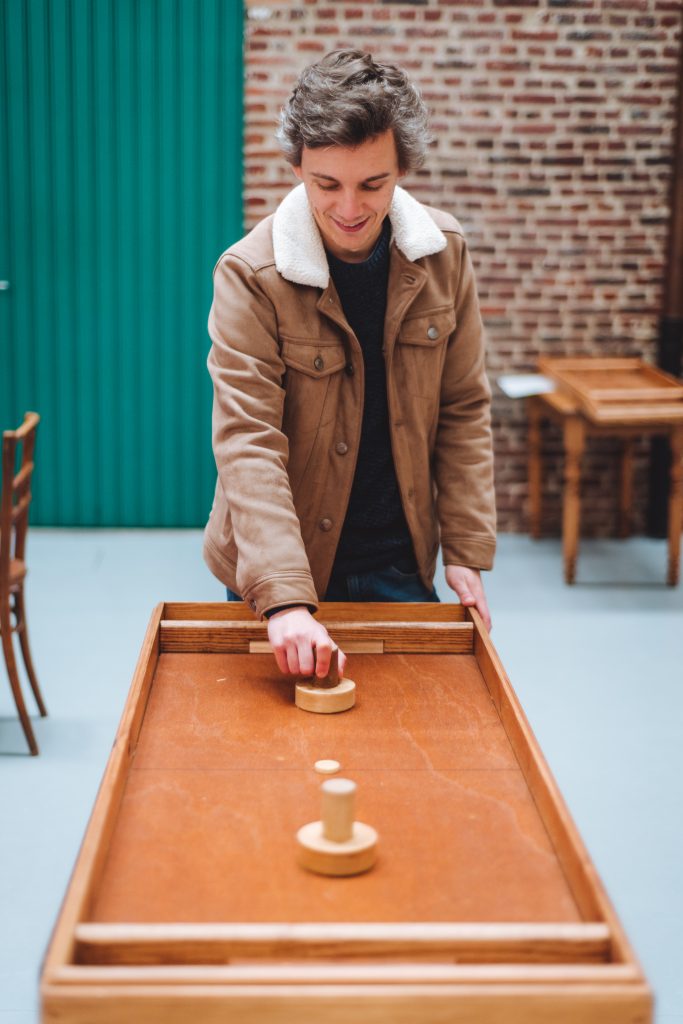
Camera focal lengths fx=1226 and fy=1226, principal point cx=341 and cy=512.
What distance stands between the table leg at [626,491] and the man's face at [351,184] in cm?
445

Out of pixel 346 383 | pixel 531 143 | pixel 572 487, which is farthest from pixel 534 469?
pixel 346 383

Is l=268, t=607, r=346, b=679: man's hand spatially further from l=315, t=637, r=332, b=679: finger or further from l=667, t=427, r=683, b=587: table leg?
l=667, t=427, r=683, b=587: table leg

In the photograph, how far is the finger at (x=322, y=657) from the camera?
1.80 meters

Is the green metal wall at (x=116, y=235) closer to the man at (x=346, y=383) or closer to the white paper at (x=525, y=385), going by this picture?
the white paper at (x=525, y=385)

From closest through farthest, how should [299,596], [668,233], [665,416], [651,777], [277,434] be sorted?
[299,596] → [277,434] → [651,777] → [665,416] → [668,233]

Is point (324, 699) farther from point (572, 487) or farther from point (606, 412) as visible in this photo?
point (572, 487)

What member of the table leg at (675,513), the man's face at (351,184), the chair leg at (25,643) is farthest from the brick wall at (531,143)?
the man's face at (351,184)

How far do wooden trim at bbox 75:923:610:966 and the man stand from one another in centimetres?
64

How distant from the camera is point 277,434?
2086mm

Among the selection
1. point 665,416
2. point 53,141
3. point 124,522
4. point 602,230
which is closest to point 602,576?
point 665,416

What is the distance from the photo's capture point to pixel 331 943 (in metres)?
1.19

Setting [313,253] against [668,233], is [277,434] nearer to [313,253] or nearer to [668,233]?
[313,253]

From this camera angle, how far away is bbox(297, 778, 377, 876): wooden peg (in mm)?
1345

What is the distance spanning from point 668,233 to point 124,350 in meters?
2.80
